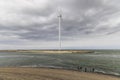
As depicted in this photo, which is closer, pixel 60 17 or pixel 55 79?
pixel 55 79

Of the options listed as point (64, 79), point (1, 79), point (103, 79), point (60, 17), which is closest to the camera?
point (1, 79)

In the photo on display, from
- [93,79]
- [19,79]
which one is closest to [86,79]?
[93,79]

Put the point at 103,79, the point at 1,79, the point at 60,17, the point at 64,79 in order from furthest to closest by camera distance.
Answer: the point at 60,17 → the point at 103,79 → the point at 64,79 → the point at 1,79

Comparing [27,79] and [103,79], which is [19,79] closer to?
[27,79]

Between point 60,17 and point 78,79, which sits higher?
point 60,17

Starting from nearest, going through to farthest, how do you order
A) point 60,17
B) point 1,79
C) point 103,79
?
point 1,79 → point 103,79 → point 60,17

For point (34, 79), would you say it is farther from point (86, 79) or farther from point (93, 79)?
point (93, 79)

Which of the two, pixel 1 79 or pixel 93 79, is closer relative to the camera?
pixel 1 79

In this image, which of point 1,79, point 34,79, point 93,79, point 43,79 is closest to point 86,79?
point 93,79

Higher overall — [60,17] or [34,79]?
[60,17]
